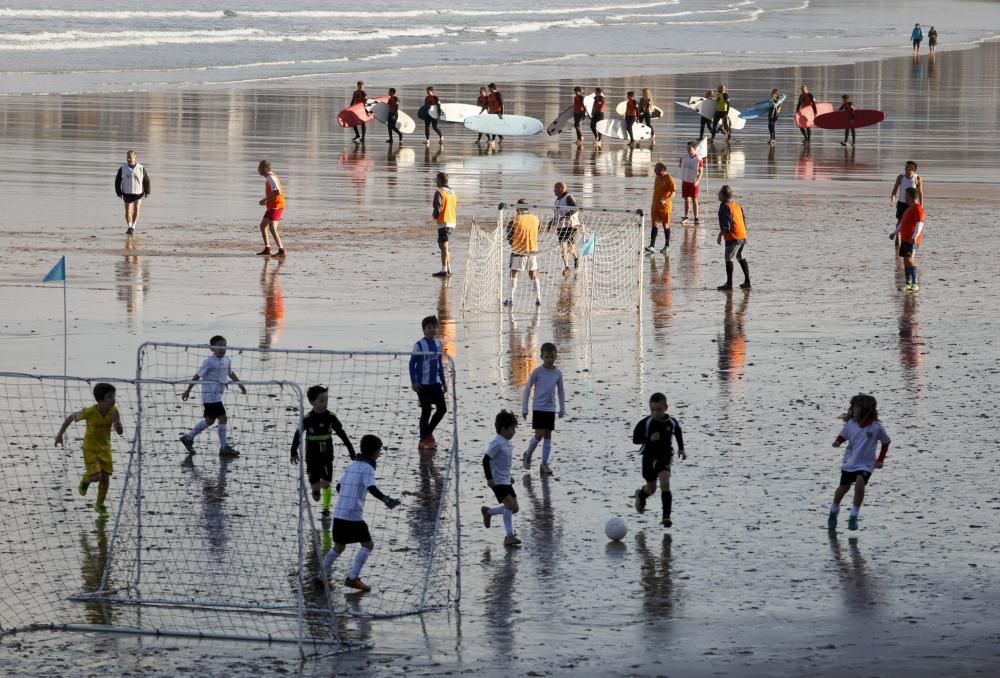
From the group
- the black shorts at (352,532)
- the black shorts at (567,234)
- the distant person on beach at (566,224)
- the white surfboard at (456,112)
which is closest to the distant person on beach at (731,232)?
the distant person on beach at (566,224)

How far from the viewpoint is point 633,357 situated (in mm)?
20156

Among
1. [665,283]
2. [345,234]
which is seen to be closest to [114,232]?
[345,234]

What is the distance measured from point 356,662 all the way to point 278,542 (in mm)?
2831

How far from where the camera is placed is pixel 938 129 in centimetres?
5169

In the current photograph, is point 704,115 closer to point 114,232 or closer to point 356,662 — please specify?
point 114,232

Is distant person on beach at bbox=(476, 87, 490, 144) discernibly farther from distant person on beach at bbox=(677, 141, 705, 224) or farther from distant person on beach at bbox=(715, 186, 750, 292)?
distant person on beach at bbox=(715, 186, 750, 292)

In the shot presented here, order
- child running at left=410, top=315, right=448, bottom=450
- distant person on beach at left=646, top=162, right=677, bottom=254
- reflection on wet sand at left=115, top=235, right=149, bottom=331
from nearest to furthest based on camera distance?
child running at left=410, top=315, right=448, bottom=450 < reflection on wet sand at left=115, top=235, right=149, bottom=331 < distant person on beach at left=646, top=162, right=677, bottom=254

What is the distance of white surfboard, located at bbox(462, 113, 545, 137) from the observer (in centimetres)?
4726

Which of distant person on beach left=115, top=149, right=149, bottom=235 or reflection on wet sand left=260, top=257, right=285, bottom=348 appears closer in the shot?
reflection on wet sand left=260, top=257, right=285, bottom=348

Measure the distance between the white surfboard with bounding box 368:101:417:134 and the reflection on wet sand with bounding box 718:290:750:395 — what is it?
79.1 feet

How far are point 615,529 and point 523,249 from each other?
1155cm

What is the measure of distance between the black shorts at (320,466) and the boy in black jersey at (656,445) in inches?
101

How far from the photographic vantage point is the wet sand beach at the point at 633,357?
10742 mm

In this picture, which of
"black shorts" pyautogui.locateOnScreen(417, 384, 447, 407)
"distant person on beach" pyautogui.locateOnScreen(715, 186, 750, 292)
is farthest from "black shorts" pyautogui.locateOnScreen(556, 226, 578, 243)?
"black shorts" pyautogui.locateOnScreen(417, 384, 447, 407)
